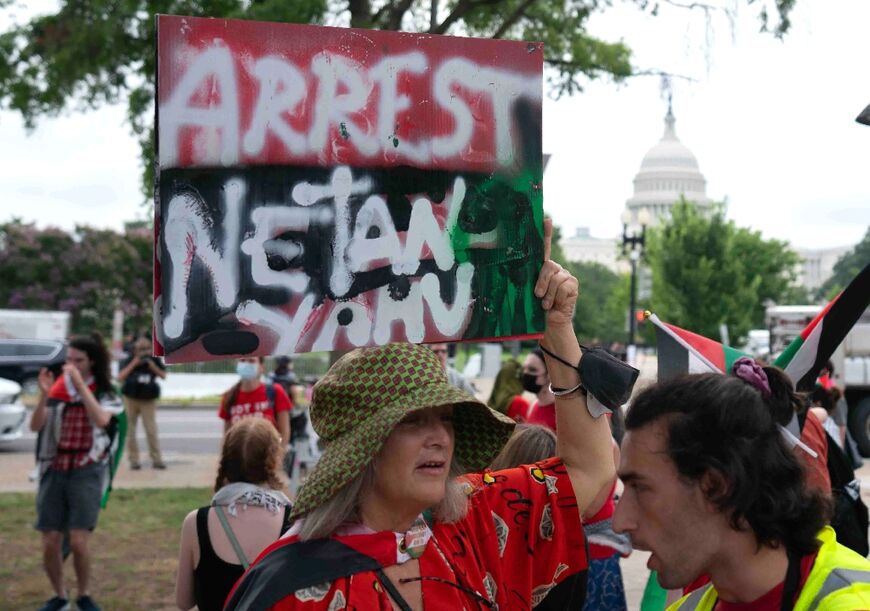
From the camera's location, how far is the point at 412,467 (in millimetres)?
2467

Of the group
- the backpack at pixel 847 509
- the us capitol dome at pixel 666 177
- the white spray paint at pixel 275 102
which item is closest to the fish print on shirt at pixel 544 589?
the white spray paint at pixel 275 102

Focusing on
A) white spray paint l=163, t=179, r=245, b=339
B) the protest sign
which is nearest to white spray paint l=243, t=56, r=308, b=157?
the protest sign

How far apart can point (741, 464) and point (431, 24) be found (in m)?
7.03

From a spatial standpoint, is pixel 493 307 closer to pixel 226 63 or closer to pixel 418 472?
pixel 418 472

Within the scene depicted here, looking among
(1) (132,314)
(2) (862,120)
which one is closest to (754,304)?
(1) (132,314)

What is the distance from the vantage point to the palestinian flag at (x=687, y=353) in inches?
131

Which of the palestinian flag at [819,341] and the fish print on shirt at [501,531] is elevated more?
the palestinian flag at [819,341]

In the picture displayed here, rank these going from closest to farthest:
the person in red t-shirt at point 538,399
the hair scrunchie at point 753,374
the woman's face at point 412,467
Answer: the hair scrunchie at point 753,374 < the woman's face at point 412,467 < the person in red t-shirt at point 538,399

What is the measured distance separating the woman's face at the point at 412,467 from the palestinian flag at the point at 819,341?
1.35 m

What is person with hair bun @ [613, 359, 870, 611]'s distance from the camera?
1992 millimetres

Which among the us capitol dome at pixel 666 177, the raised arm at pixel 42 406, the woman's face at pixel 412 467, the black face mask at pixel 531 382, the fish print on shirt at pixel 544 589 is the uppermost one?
the us capitol dome at pixel 666 177

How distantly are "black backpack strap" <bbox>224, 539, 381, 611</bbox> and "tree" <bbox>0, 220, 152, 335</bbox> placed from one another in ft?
130

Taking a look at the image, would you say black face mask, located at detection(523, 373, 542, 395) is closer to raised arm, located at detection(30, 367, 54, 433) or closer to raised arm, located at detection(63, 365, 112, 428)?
raised arm, located at detection(63, 365, 112, 428)

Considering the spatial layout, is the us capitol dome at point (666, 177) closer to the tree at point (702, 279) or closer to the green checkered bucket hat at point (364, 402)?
the tree at point (702, 279)
